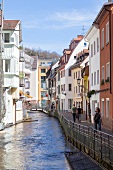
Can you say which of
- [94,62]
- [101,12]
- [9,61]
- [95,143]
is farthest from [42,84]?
[95,143]

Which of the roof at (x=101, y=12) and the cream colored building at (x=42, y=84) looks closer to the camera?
the roof at (x=101, y=12)

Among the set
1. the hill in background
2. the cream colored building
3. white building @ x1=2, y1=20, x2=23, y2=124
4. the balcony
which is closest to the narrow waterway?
the balcony

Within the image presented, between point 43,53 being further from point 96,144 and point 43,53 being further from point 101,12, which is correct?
point 96,144

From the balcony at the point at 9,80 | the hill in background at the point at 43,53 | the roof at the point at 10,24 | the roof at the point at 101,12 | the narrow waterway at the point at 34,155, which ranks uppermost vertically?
the hill in background at the point at 43,53

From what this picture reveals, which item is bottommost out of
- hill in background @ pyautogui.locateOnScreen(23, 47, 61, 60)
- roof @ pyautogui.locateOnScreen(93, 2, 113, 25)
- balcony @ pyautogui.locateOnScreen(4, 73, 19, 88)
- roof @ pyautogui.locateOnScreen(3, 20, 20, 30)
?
balcony @ pyautogui.locateOnScreen(4, 73, 19, 88)

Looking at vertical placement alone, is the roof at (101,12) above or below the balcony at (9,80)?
above

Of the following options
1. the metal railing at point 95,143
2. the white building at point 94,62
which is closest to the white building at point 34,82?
the white building at point 94,62

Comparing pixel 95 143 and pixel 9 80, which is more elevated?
pixel 9 80

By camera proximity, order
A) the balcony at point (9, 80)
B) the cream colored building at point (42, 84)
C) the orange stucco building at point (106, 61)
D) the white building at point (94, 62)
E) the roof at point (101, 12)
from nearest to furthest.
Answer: the roof at point (101, 12) < the orange stucco building at point (106, 61) < the white building at point (94, 62) < the balcony at point (9, 80) < the cream colored building at point (42, 84)

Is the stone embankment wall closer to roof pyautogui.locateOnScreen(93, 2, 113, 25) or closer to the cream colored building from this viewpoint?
roof pyautogui.locateOnScreen(93, 2, 113, 25)

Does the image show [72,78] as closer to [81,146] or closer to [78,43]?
[78,43]

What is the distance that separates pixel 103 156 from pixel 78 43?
63900mm

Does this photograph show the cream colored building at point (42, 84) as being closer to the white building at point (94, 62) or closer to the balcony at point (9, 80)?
the balcony at point (9, 80)

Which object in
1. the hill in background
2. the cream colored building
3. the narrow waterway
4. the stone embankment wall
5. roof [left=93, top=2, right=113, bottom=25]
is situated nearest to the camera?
the stone embankment wall
